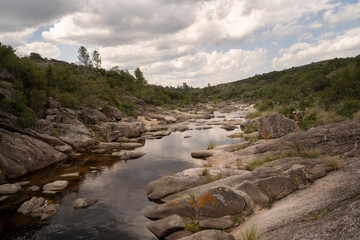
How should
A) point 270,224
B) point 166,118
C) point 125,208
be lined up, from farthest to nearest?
point 166,118 → point 125,208 → point 270,224

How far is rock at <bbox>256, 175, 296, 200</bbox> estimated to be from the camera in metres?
9.78

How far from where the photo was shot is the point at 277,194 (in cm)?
982

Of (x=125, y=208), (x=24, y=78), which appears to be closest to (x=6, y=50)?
(x=24, y=78)

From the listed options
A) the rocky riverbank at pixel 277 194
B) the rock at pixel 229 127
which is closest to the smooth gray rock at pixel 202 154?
the rocky riverbank at pixel 277 194

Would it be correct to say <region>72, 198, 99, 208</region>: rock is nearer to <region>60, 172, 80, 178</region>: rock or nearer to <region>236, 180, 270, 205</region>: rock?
<region>60, 172, 80, 178</region>: rock

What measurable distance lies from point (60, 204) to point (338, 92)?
98.4ft

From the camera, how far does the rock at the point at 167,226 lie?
884cm

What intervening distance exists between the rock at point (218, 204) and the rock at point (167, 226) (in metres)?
0.57

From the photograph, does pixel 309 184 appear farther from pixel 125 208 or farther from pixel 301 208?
pixel 125 208

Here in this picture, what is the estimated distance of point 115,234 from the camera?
30.7 ft

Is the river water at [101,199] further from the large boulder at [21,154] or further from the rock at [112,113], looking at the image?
the rock at [112,113]

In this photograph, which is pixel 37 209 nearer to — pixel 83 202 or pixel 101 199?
pixel 83 202

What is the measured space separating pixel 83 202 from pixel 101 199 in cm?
103

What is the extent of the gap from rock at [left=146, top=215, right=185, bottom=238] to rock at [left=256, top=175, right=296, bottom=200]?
154 inches
